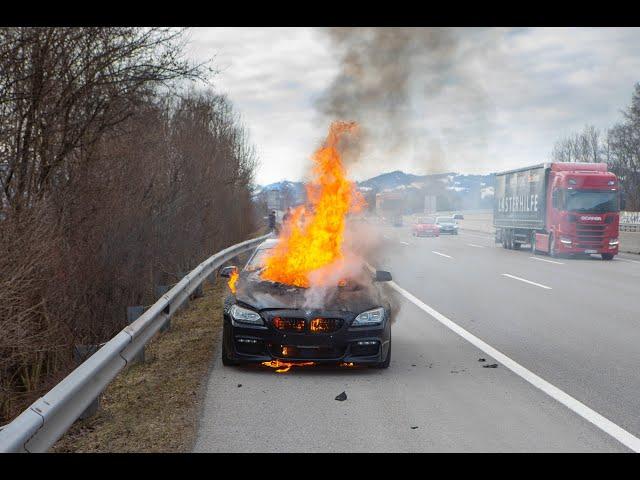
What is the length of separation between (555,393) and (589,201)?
2245cm

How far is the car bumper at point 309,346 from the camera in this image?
7.35 metres

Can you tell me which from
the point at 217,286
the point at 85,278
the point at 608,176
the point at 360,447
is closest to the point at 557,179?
the point at 608,176

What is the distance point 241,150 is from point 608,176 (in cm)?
1587

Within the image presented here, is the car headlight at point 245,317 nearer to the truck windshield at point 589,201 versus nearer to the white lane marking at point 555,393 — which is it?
the white lane marking at point 555,393

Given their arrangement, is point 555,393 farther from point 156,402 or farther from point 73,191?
point 73,191

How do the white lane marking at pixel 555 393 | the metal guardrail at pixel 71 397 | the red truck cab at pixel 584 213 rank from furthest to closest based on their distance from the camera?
the red truck cab at pixel 584 213
the white lane marking at pixel 555 393
the metal guardrail at pixel 71 397

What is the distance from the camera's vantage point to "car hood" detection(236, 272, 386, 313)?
24.7 feet

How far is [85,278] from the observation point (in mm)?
9422

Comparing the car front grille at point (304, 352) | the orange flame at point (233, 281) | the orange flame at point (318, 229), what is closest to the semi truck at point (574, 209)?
the orange flame at point (318, 229)

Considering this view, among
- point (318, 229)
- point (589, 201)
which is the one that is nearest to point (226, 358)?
point (318, 229)

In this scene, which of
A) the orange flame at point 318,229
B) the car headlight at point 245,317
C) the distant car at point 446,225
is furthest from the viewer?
the distant car at point 446,225

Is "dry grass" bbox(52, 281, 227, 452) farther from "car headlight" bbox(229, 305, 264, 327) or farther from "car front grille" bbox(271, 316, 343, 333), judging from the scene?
"car front grille" bbox(271, 316, 343, 333)

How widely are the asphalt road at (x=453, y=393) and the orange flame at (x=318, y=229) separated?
49.1 inches
